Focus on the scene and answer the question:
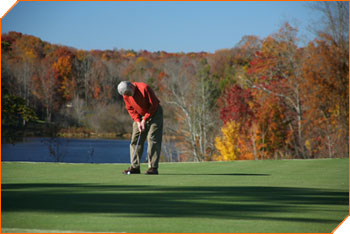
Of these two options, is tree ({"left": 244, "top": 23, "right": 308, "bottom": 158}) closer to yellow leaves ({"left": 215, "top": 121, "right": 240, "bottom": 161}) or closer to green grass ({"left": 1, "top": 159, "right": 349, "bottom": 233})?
yellow leaves ({"left": 215, "top": 121, "right": 240, "bottom": 161})

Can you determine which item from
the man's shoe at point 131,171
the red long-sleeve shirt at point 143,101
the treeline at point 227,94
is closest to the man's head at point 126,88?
the red long-sleeve shirt at point 143,101

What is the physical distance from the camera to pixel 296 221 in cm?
418

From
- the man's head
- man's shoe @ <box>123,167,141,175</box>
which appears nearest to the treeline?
man's shoe @ <box>123,167,141,175</box>

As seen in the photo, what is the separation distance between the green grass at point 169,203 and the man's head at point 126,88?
1.49 m

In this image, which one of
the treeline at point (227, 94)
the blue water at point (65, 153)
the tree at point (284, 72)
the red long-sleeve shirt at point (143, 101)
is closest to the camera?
the red long-sleeve shirt at point (143, 101)

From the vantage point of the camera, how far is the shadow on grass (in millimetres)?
4551

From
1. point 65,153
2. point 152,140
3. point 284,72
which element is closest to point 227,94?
point 284,72

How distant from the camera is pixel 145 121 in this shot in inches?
344

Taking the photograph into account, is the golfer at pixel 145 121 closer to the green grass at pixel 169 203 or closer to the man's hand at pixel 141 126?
the man's hand at pixel 141 126

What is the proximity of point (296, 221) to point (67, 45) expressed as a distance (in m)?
69.7

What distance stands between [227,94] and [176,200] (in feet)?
126

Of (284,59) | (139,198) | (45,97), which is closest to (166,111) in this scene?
(284,59)

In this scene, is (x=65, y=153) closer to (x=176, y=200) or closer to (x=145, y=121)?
(x=145, y=121)

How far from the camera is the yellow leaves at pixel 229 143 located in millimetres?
35031
